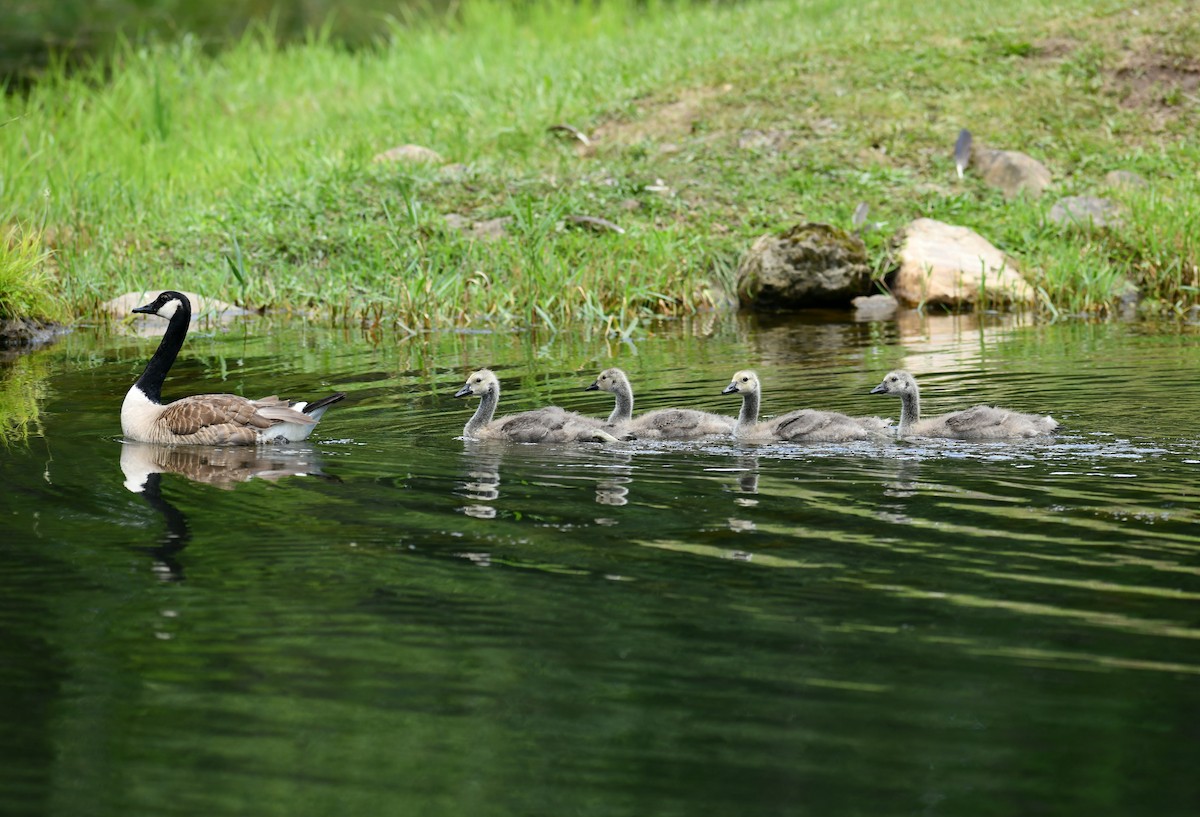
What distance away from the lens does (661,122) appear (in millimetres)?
22297

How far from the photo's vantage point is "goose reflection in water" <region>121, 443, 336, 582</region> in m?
8.52

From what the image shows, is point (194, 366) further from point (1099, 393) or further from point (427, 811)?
point (427, 811)

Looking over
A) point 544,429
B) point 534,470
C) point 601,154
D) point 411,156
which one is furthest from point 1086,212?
point 534,470

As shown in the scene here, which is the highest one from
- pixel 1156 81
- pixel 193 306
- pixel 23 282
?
pixel 1156 81

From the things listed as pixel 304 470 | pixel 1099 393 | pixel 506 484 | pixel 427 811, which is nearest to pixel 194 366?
pixel 304 470

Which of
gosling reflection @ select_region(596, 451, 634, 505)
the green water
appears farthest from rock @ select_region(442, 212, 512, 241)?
gosling reflection @ select_region(596, 451, 634, 505)

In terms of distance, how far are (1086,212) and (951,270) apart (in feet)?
7.65

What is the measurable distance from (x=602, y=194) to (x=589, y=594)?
14095 millimetres

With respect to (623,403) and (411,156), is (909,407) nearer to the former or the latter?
Result: (623,403)

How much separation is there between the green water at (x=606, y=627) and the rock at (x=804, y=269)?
7.71 meters

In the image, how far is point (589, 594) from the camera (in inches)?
244

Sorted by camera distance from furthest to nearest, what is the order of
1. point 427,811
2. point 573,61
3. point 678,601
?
point 573,61, point 678,601, point 427,811

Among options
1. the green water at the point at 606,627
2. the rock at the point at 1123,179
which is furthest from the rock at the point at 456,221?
the green water at the point at 606,627

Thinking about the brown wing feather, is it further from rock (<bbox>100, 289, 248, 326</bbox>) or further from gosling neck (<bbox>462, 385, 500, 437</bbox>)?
rock (<bbox>100, 289, 248, 326</bbox>)
